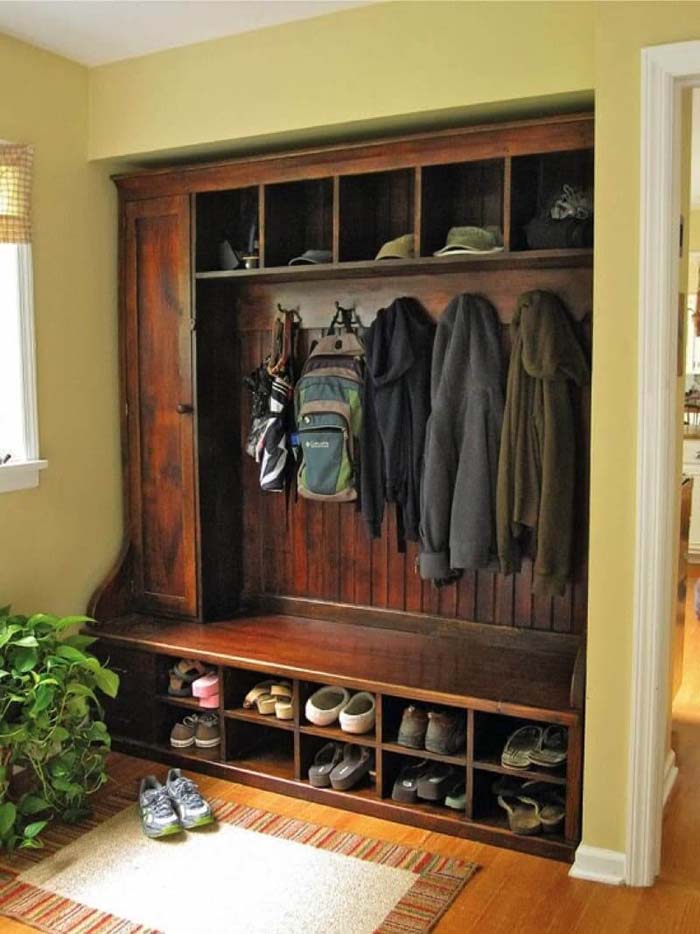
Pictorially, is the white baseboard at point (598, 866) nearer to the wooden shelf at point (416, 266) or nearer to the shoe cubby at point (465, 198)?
the wooden shelf at point (416, 266)

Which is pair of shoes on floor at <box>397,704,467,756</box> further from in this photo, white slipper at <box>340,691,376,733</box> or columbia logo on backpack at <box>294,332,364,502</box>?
columbia logo on backpack at <box>294,332,364,502</box>

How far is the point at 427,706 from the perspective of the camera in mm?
3068

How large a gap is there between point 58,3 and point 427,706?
2.48 metres

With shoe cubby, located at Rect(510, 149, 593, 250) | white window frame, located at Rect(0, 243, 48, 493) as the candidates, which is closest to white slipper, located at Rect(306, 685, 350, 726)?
white window frame, located at Rect(0, 243, 48, 493)

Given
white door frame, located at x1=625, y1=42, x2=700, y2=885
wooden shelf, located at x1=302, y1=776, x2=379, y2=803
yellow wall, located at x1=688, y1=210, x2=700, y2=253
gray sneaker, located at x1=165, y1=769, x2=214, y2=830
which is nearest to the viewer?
white door frame, located at x1=625, y1=42, x2=700, y2=885

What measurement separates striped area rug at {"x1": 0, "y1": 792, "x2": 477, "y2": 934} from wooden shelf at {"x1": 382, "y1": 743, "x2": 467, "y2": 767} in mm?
269

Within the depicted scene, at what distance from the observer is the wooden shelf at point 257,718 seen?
3188mm

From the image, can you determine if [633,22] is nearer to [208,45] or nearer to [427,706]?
[208,45]

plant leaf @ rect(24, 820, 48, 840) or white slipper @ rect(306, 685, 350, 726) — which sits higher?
white slipper @ rect(306, 685, 350, 726)

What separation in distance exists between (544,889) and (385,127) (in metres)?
2.34

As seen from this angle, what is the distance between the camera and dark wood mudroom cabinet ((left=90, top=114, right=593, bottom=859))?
2926 millimetres

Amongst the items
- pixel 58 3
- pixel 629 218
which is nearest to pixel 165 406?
pixel 58 3

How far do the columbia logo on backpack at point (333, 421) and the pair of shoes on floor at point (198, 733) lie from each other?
0.88 metres

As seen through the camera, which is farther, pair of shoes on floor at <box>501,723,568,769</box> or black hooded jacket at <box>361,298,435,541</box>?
black hooded jacket at <box>361,298,435,541</box>
